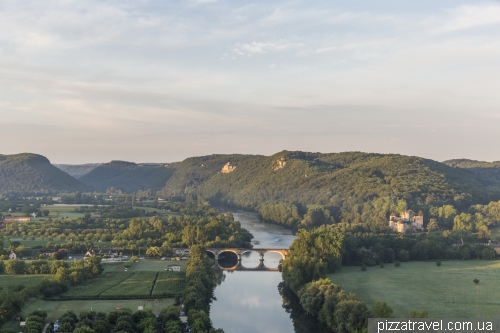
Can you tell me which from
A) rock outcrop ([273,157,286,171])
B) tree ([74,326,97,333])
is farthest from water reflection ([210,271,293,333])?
rock outcrop ([273,157,286,171])

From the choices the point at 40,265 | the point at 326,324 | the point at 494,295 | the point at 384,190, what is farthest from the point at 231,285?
the point at 384,190

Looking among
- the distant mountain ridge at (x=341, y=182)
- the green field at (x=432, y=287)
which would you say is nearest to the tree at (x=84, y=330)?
the green field at (x=432, y=287)

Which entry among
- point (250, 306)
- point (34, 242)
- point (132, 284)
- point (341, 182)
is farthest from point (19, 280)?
point (341, 182)

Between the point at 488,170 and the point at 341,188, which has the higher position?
the point at 488,170

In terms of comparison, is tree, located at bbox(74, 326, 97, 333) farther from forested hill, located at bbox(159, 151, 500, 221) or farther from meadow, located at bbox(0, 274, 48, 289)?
forested hill, located at bbox(159, 151, 500, 221)

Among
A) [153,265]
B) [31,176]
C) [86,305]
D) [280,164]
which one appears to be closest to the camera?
[86,305]

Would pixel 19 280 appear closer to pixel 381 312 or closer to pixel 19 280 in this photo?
pixel 19 280

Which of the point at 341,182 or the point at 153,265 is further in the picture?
the point at 341,182
